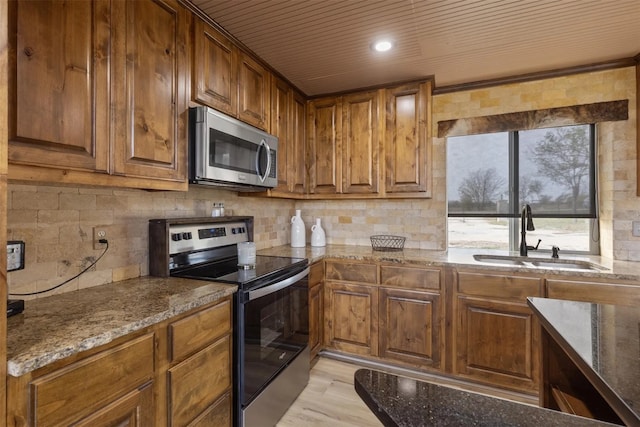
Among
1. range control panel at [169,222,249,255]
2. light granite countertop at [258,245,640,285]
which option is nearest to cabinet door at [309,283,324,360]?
light granite countertop at [258,245,640,285]

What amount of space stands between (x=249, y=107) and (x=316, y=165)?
1021mm

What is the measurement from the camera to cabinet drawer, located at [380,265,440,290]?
238 cm

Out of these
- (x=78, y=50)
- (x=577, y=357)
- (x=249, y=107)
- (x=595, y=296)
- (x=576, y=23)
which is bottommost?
(x=595, y=296)

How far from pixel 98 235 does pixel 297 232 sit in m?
1.78

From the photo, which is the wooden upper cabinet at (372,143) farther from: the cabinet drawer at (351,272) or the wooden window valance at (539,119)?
the cabinet drawer at (351,272)

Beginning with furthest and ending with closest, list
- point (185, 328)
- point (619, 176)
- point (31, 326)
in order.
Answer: point (619, 176) → point (185, 328) → point (31, 326)

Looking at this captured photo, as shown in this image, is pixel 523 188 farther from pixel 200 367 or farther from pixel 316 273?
pixel 200 367

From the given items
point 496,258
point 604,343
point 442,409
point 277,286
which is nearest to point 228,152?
point 277,286

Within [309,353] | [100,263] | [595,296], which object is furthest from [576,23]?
[100,263]

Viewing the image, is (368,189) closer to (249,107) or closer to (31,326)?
(249,107)

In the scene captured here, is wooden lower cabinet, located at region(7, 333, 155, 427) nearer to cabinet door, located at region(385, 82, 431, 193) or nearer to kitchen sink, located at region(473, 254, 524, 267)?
cabinet door, located at region(385, 82, 431, 193)

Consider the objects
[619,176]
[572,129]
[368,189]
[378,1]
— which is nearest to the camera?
[378,1]

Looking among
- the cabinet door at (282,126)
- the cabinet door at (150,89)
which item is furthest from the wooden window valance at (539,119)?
the cabinet door at (150,89)

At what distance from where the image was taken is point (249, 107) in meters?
2.19
